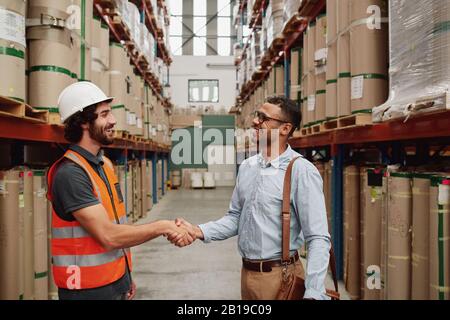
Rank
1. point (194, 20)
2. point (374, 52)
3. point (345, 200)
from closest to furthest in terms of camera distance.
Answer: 1. point (374, 52)
2. point (345, 200)
3. point (194, 20)

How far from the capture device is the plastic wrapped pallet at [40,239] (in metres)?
3.52

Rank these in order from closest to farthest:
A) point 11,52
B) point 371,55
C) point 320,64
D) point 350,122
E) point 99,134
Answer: point 99,134
point 11,52
point 371,55
point 350,122
point 320,64

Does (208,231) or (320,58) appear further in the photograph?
(320,58)

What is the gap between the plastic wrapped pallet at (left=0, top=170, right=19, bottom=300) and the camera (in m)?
3.07

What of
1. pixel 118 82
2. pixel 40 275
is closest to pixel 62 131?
pixel 40 275

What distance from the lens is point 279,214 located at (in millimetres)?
2230

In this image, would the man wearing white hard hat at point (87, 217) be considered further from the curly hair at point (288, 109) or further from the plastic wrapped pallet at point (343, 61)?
the plastic wrapped pallet at point (343, 61)

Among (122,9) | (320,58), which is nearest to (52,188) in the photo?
(320,58)

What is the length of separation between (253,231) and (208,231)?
0.41 metres

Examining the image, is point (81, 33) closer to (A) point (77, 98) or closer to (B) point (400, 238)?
(A) point (77, 98)

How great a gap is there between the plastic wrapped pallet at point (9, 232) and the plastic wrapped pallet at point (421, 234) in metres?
2.98

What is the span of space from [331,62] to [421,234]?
226 cm
